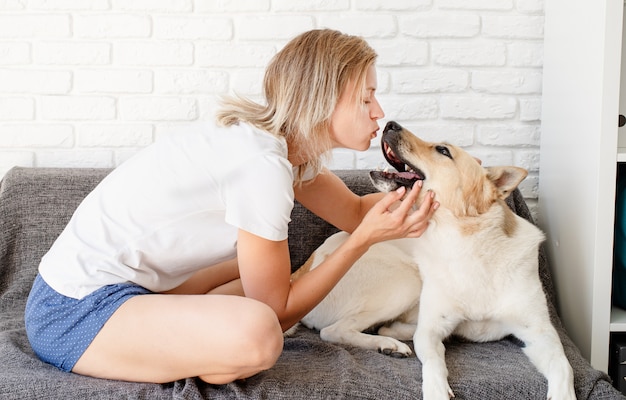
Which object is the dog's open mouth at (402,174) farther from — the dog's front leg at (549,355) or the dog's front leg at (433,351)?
the dog's front leg at (549,355)

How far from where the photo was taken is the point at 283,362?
1736 millimetres

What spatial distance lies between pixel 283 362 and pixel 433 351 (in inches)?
15.9

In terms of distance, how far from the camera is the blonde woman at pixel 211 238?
1.50 metres

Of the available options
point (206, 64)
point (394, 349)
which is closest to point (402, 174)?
point (394, 349)

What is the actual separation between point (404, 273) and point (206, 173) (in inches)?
33.0

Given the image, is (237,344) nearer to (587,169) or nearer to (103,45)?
(587,169)

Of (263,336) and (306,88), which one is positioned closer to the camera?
(263,336)

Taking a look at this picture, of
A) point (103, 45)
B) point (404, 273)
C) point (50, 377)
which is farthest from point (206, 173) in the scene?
point (103, 45)

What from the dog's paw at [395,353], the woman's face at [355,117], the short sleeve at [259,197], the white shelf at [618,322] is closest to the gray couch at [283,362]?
the dog's paw at [395,353]

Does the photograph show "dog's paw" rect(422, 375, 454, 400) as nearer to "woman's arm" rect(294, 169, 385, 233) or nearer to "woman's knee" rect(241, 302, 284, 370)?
"woman's knee" rect(241, 302, 284, 370)

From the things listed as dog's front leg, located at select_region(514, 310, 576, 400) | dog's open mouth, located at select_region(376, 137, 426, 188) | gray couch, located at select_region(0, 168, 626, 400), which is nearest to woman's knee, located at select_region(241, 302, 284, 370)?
gray couch, located at select_region(0, 168, 626, 400)

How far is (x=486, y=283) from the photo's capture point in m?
1.90

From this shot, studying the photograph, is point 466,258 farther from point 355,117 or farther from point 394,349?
point 355,117

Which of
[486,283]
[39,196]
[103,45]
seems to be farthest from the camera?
[103,45]
